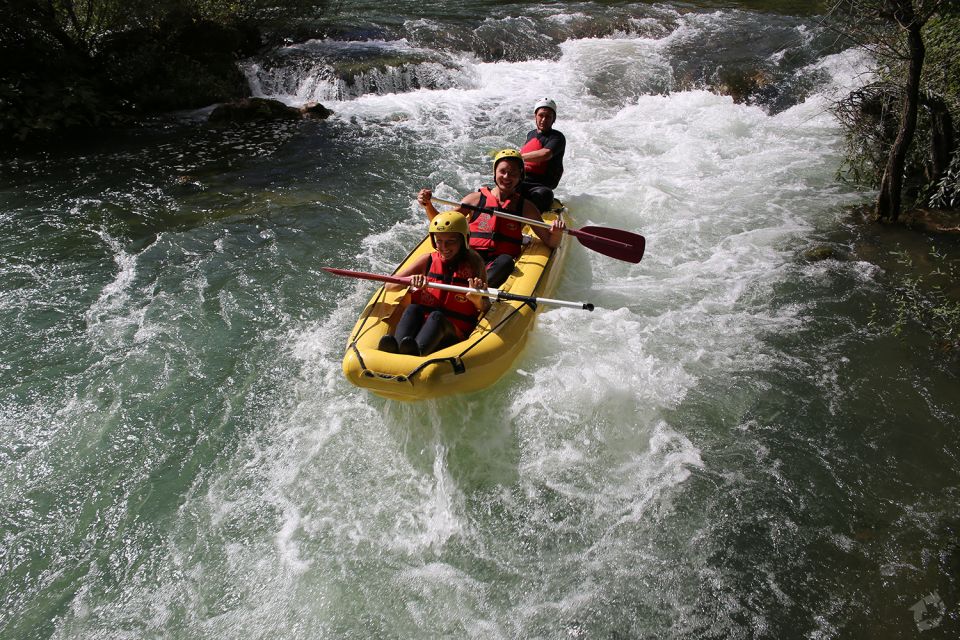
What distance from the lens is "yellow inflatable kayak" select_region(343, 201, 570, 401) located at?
12.3ft

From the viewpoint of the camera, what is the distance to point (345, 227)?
6.98m

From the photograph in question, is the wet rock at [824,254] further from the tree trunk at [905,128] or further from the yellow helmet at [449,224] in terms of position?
the yellow helmet at [449,224]

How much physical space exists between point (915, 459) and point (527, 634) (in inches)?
110

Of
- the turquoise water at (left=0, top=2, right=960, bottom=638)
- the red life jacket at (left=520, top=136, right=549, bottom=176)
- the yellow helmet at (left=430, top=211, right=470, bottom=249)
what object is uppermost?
the yellow helmet at (left=430, top=211, right=470, bottom=249)

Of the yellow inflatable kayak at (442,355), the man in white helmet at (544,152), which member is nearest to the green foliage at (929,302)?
the yellow inflatable kayak at (442,355)

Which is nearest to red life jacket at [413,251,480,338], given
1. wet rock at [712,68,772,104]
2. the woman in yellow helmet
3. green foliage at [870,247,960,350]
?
the woman in yellow helmet

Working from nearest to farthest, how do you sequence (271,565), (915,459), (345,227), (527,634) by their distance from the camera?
(527,634) < (271,565) < (915,459) < (345,227)

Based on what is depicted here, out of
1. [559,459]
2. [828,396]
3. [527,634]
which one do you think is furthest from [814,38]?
[527,634]

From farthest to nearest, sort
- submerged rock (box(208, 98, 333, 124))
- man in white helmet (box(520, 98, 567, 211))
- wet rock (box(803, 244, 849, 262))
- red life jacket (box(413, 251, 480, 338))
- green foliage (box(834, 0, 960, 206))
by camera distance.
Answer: submerged rock (box(208, 98, 333, 124)), man in white helmet (box(520, 98, 567, 211)), wet rock (box(803, 244, 849, 262)), green foliage (box(834, 0, 960, 206)), red life jacket (box(413, 251, 480, 338))

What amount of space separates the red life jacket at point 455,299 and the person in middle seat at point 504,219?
806 mm

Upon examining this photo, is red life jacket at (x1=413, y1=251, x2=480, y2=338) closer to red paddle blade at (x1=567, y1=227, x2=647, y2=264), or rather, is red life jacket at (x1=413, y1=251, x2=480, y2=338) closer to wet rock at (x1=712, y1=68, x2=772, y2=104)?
red paddle blade at (x1=567, y1=227, x2=647, y2=264)

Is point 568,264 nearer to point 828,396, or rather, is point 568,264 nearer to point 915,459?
point 828,396

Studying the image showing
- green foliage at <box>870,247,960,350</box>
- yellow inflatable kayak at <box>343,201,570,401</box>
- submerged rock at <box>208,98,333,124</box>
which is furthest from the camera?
submerged rock at <box>208,98,333,124</box>

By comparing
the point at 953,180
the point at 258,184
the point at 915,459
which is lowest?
the point at 258,184
